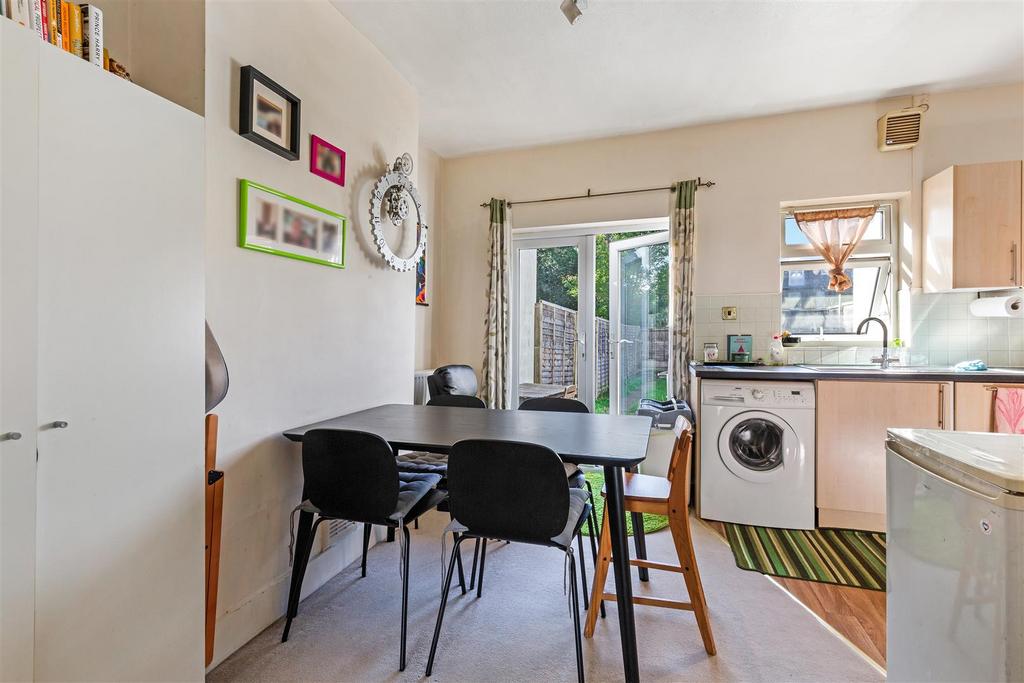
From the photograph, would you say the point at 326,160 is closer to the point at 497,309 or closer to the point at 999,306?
the point at 497,309

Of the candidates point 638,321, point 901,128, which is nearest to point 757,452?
point 638,321

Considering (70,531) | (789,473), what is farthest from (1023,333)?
(70,531)

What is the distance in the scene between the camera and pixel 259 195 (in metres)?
1.89

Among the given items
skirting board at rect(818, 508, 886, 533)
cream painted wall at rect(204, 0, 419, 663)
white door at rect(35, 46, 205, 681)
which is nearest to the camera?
white door at rect(35, 46, 205, 681)

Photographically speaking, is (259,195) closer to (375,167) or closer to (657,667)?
(375,167)

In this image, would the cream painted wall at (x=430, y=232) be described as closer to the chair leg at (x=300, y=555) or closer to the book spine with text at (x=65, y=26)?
the chair leg at (x=300, y=555)

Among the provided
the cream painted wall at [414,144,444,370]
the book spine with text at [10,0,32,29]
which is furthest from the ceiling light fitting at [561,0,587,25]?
the cream painted wall at [414,144,444,370]

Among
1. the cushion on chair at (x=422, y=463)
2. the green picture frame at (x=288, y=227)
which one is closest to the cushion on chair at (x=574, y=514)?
the cushion on chair at (x=422, y=463)

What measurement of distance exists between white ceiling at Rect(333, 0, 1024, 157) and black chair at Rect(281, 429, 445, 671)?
216 centimetres

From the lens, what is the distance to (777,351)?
11.3 feet

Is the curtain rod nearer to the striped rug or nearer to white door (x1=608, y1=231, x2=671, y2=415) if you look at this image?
white door (x1=608, y1=231, x2=671, y2=415)

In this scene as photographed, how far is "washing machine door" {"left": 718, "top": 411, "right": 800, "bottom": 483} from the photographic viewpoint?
2.88 m

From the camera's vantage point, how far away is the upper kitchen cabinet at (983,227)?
282 cm

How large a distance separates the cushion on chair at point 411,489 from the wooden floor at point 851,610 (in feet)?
5.80
